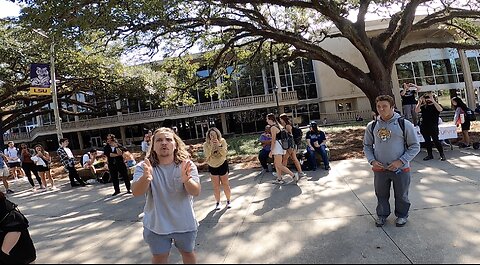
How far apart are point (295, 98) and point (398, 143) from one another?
32.1 m

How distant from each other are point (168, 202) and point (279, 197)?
4.20m

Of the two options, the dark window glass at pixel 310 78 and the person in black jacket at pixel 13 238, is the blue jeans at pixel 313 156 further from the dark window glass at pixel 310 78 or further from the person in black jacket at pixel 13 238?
the dark window glass at pixel 310 78

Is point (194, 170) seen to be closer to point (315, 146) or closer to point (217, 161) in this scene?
point (217, 161)

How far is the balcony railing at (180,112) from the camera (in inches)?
1431

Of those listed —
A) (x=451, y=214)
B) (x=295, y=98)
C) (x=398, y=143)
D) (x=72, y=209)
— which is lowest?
(x=451, y=214)

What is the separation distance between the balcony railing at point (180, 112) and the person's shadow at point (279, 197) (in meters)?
29.0

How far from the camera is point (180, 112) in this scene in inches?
1465

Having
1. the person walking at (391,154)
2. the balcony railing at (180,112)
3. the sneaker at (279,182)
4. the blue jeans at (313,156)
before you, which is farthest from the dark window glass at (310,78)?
the person walking at (391,154)

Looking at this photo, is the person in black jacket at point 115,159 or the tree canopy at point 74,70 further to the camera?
the tree canopy at point 74,70

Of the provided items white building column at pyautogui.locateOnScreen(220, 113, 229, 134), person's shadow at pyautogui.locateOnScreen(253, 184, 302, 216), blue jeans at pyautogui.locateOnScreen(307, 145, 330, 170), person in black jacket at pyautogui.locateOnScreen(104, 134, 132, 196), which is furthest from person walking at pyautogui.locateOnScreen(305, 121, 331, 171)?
white building column at pyautogui.locateOnScreen(220, 113, 229, 134)

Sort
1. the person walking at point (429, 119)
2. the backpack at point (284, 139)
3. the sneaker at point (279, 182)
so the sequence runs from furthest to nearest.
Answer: the person walking at point (429, 119) → the sneaker at point (279, 182) → the backpack at point (284, 139)

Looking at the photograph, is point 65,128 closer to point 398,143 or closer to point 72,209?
point 72,209

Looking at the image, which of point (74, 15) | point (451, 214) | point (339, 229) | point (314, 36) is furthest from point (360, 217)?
point (314, 36)

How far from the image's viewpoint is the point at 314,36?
63.7 feet
